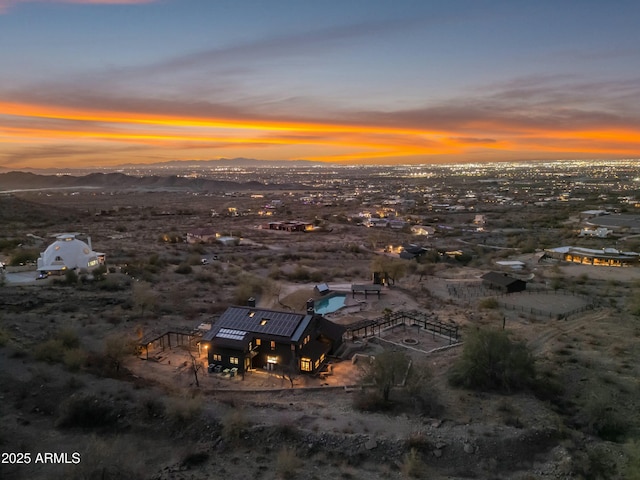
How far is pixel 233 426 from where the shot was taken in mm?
16156

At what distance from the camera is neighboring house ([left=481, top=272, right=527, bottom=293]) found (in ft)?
122

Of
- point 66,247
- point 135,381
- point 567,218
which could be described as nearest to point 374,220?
point 567,218

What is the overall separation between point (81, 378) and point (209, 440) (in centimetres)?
740

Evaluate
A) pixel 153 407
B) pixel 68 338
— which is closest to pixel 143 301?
pixel 68 338

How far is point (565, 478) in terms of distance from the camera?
14047 mm

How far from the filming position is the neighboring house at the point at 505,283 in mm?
37281

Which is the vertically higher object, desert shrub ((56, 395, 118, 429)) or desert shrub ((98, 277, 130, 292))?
desert shrub ((98, 277, 130, 292))

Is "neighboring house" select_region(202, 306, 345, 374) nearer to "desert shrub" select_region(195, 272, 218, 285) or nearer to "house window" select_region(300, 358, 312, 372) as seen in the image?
"house window" select_region(300, 358, 312, 372)

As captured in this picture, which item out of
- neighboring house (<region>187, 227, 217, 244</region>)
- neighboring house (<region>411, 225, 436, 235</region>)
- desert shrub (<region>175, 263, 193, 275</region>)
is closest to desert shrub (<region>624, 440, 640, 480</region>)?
desert shrub (<region>175, 263, 193, 275</region>)

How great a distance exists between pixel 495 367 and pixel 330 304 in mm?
15492

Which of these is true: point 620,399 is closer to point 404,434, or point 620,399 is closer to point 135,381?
point 404,434

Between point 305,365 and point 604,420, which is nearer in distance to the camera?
point 604,420

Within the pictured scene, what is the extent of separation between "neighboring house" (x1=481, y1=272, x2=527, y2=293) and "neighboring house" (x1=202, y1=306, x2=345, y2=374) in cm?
2027

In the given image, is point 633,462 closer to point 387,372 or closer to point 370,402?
point 387,372
